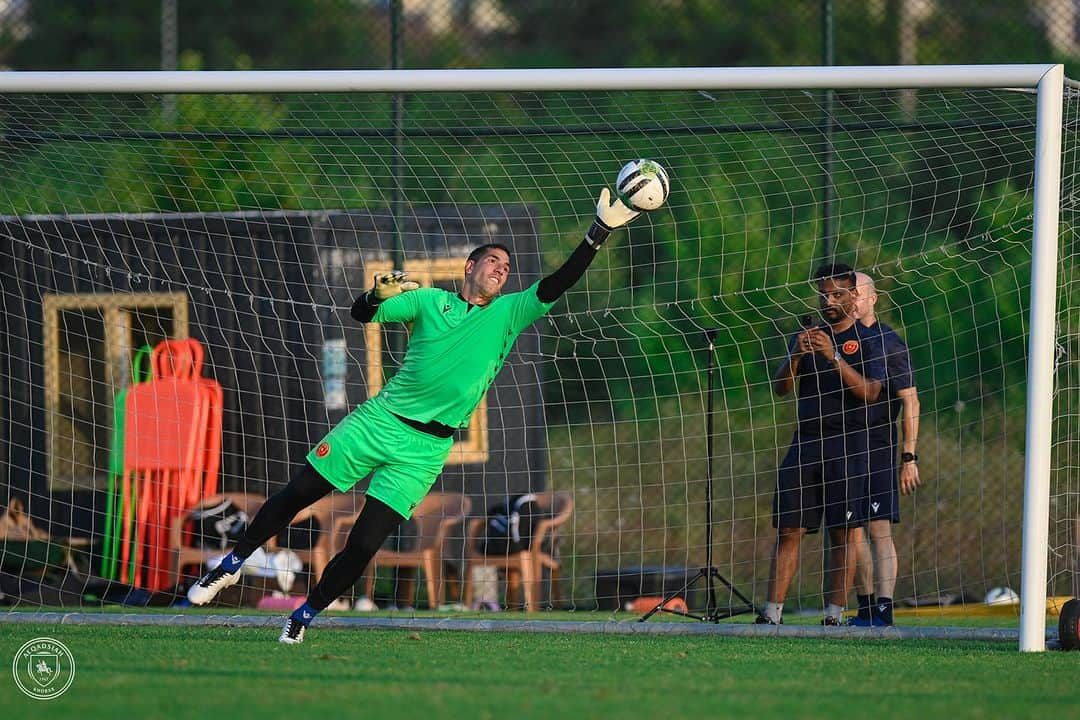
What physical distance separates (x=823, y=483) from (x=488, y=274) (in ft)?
7.71

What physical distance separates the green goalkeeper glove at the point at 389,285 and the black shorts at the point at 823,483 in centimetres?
254

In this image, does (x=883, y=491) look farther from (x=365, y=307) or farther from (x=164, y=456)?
(x=164, y=456)

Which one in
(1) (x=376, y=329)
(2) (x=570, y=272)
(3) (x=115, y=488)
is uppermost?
(1) (x=376, y=329)

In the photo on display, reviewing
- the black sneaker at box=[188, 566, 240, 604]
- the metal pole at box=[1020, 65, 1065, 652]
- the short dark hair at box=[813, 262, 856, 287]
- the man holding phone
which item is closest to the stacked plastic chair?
the black sneaker at box=[188, 566, 240, 604]

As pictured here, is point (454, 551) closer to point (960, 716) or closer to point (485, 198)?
point (485, 198)

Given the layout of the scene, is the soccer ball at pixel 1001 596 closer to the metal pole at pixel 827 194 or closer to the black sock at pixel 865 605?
the black sock at pixel 865 605

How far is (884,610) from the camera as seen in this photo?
24.4ft

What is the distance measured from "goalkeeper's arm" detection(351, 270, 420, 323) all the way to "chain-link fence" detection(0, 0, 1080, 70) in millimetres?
4891

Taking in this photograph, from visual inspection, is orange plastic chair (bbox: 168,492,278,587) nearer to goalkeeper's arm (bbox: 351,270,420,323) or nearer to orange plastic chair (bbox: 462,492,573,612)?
orange plastic chair (bbox: 462,492,573,612)

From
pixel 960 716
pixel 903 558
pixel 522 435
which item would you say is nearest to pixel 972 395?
pixel 903 558

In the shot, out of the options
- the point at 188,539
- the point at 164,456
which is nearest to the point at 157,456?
the point at 164,456

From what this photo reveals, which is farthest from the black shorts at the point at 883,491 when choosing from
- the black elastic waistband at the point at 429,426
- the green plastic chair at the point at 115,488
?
the green plastic chair at the point at 115,488

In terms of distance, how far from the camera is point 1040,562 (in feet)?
20.9

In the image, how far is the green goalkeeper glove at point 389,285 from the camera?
607 cm
